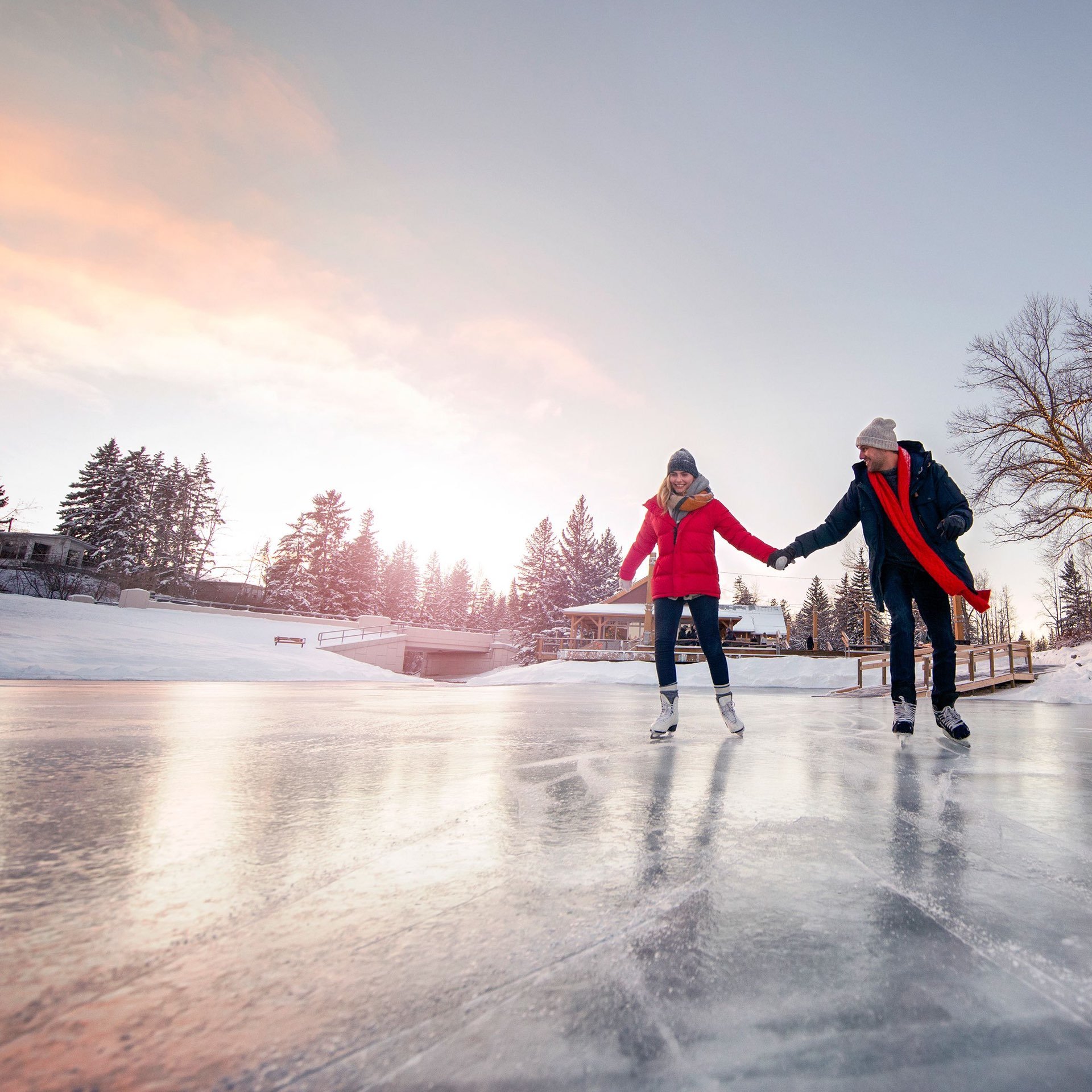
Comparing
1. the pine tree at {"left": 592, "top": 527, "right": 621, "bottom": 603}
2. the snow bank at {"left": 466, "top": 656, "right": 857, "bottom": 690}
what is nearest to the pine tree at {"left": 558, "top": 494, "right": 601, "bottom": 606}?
the pine tree at {"left": 592, "top": 527, "right": 621, "bottom": 603}

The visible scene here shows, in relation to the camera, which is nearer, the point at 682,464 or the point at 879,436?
the point at 879,436

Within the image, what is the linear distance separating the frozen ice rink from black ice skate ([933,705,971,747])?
4.81ft

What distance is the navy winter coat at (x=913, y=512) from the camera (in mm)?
3750

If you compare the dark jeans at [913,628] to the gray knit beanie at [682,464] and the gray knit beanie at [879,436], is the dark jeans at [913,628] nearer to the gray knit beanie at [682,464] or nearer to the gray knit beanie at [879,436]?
the gray knit beanie at [879,436]

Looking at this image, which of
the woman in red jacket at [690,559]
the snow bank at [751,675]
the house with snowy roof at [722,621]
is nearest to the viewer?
the woman in red jacket at [690,559]

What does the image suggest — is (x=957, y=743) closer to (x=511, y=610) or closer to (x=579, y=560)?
(x=579, y=560)

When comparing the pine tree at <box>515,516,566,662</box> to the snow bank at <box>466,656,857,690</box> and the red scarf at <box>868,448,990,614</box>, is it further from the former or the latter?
the red scarf at <box>868,448,990,614</box>

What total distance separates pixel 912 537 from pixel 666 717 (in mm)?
1915

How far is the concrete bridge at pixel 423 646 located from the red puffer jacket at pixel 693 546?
990 inches

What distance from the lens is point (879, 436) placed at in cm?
388

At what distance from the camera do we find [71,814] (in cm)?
143

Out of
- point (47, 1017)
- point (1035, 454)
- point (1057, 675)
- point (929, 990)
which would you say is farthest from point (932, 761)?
point (1035, 454)

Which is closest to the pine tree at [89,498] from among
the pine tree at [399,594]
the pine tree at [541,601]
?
the pine tree at [399,594]

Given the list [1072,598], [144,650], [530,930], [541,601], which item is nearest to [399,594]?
[541,601]
